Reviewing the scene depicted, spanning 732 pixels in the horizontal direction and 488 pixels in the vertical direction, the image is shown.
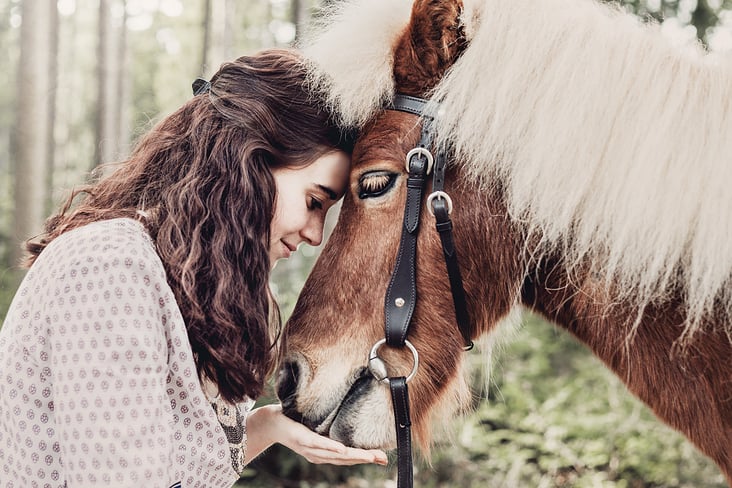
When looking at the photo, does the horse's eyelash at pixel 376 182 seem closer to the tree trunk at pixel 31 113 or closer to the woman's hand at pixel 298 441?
the woman's hand at pixel 298 441

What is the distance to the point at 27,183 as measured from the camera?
23.5 feet

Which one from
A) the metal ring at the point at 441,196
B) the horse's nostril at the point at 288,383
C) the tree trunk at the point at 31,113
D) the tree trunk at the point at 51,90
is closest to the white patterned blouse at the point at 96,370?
the horse's nostril at the point at 288,383

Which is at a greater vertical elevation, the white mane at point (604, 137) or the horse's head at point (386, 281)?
the white mane at point (604, 137)

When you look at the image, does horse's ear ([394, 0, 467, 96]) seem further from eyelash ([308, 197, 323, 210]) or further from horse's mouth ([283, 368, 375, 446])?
horse's mouth ([283, 368, 375, 446])

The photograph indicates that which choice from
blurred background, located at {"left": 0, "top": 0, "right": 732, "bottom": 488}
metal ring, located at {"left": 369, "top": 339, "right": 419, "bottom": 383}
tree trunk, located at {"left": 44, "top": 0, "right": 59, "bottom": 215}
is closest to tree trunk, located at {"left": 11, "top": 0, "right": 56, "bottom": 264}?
blurred background, located at {"left": 0, "top": 0, "right": 732, "bottom": 488}

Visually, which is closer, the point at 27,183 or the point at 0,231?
the point at 27,183

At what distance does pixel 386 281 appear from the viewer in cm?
186

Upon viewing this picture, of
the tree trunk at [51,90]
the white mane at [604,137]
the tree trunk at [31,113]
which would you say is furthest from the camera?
the tree trunk at [51,90]

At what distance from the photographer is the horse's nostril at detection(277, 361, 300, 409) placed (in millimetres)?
1968

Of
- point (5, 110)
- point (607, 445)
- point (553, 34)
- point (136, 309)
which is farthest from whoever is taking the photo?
point (5, 110)

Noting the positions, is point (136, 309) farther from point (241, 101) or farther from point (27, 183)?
point (27, 183)

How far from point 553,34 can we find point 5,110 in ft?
105

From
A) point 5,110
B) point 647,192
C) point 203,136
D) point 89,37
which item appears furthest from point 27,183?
point 89,37

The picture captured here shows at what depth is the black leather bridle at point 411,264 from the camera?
5.92 feet
